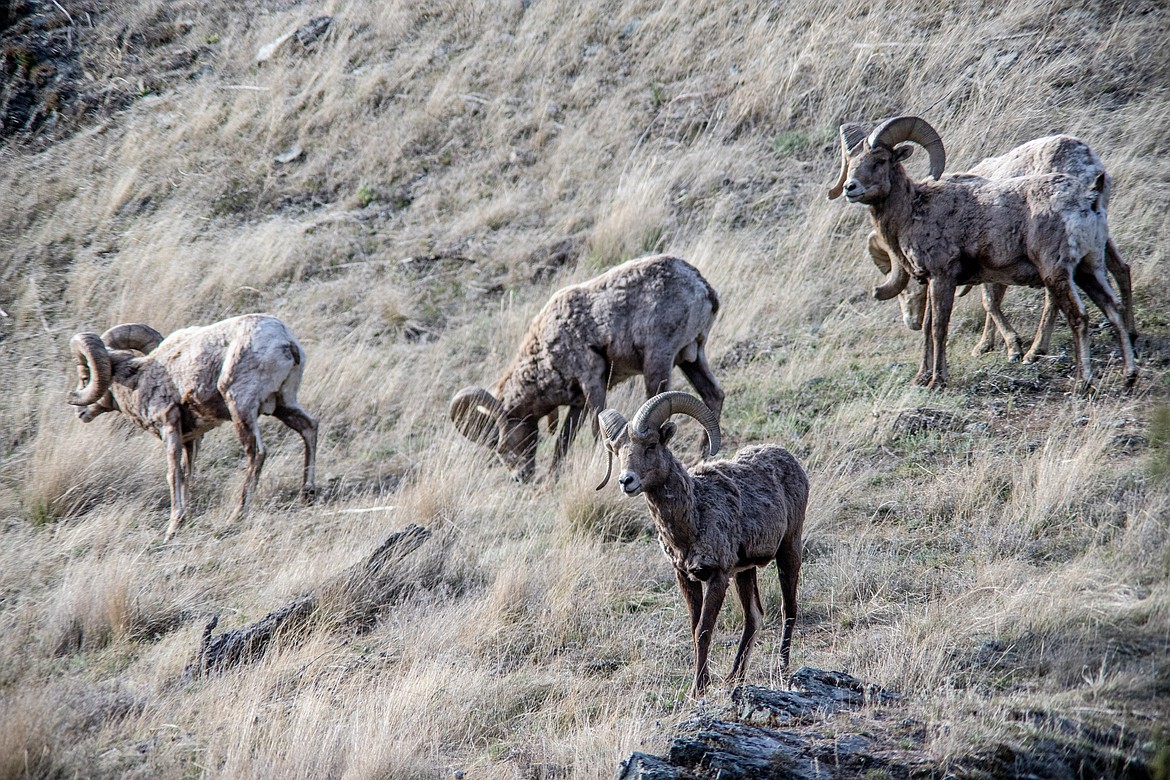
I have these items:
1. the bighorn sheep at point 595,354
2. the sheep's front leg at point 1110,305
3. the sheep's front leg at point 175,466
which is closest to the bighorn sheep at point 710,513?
the bighorn sheep at point 595,354

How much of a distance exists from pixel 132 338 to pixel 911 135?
8459 mm

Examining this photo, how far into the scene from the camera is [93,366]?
34.1 ft

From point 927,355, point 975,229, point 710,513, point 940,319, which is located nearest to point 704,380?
point 927,355

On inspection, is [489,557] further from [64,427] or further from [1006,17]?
[1006,17]

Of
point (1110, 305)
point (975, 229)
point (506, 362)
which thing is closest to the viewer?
point (1110, 305)

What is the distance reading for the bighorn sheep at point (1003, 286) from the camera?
9.07 meters

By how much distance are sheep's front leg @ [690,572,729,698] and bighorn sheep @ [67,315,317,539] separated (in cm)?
590

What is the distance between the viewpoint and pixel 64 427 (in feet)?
38.5

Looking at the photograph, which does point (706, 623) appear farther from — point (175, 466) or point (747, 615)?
point (175, 466)

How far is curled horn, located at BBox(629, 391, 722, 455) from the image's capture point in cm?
580

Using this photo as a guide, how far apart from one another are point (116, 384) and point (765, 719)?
331 inches

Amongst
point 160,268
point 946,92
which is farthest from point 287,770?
point 946,92

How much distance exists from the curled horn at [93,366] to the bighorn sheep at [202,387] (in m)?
0.01

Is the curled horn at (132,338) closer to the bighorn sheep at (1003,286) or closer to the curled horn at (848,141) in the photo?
the curled horn at (848,141)
